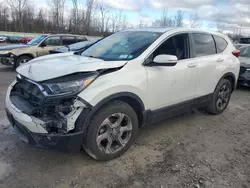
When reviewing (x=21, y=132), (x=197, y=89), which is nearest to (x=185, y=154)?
(x=197, y=89)

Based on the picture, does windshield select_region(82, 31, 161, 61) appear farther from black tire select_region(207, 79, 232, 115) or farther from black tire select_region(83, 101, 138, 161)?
black tire select_region(207, 79, 232, 115)

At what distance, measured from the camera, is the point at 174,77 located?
11.7ft

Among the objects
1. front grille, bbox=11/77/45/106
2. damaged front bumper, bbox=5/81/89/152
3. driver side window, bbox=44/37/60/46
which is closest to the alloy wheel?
damaged front bumper, bbox=5/81/89/152

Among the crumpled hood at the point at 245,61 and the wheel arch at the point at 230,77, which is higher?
the crumpled hood at the point at 245,61

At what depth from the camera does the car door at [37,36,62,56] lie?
10109 millimetres

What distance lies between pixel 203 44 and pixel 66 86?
2.84 metres

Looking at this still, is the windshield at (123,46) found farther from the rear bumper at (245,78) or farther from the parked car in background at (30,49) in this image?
the parked car in background at (30,49)

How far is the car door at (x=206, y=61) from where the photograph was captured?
4.07m

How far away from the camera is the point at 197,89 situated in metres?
4.12

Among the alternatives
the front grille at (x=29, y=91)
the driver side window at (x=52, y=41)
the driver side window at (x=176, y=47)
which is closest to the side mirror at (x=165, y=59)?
the driver side window at (x=176, y=47)

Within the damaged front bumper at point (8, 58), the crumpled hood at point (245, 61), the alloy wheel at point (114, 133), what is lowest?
the alloy wheel at point (114, 133)

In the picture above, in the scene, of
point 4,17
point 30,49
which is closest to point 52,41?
point 30,49

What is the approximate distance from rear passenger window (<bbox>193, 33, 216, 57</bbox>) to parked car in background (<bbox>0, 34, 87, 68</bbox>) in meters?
7.77

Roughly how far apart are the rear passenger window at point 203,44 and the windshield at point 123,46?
2.96ft
